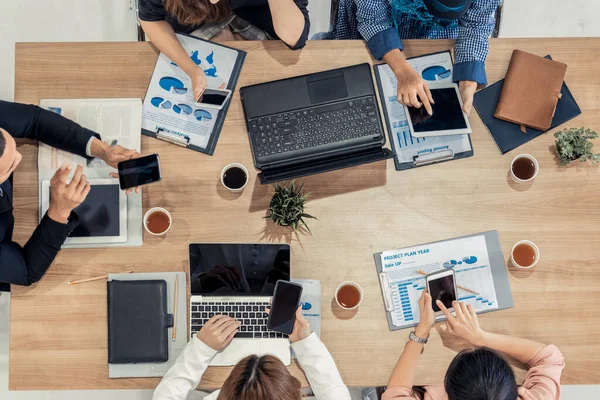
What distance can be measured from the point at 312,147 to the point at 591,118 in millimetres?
919

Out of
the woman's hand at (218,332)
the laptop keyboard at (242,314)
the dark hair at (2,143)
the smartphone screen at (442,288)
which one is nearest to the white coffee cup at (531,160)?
the smartphone screen at (442,288)

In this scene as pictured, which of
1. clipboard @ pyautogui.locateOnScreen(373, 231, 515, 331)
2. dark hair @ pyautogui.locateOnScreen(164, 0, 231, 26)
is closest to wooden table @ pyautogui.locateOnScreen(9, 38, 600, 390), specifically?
clipboard @ pyautogui.locateOnScreen(373, 231, 515, 331)

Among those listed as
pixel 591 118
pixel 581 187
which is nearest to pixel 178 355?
pixel 581 187

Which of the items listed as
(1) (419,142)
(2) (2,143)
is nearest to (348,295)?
(1) (419,142)

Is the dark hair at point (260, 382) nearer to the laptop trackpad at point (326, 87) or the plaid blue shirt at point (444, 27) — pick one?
the laptop trackpad at point (326, 87)

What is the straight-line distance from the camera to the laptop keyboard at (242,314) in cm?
168

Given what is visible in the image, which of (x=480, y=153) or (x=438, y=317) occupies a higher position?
(x=480, y=153)

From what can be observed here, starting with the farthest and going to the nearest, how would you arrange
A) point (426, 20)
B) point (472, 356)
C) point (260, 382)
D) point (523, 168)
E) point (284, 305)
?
point (426, 20) < point (523, 168) < point (284, 305) < point (472, 356) < point (260, 382)

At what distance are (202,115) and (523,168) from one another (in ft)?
3.41

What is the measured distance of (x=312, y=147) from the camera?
169cm

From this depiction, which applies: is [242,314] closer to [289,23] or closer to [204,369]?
[204,369]

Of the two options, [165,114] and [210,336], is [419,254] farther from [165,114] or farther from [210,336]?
[165,114]

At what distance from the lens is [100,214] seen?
1703 mm

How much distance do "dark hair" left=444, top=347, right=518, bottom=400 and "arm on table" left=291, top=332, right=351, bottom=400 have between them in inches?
12.5
